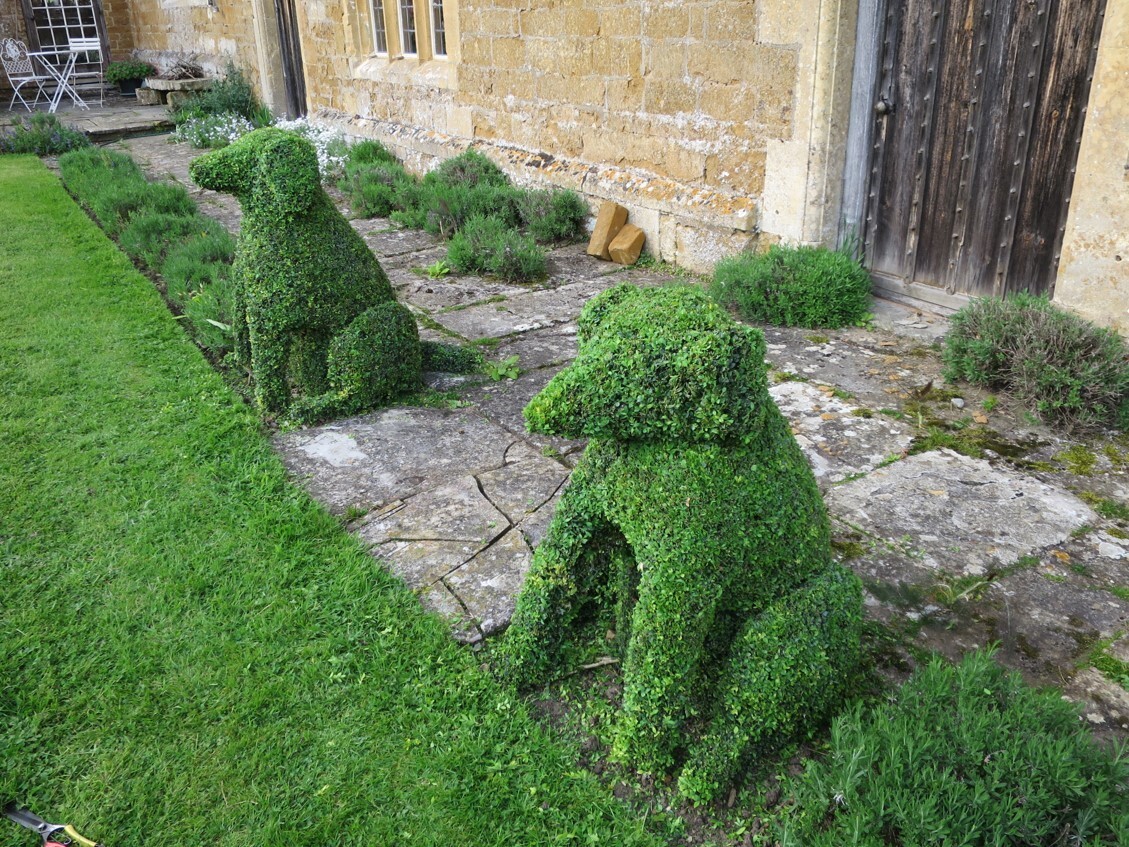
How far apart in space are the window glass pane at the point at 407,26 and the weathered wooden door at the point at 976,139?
702 cm

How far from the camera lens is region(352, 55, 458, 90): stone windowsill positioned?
32.7ft

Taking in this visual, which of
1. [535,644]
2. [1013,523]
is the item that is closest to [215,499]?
[535,644]

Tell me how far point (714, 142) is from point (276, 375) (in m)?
3.95

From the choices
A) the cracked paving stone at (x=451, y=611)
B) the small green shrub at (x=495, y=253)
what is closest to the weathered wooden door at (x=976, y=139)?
the small green shrub at (x=495, y=253)

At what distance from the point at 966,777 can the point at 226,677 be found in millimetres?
2160

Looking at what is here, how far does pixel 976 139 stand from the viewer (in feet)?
17.5

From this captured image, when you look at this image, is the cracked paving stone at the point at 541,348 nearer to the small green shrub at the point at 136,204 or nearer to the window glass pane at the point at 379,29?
the small green shrub at the point at 136,204

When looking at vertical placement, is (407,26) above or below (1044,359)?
above

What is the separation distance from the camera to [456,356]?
16.6ft

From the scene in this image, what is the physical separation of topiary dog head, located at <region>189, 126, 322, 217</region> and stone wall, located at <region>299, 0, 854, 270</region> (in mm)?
3444

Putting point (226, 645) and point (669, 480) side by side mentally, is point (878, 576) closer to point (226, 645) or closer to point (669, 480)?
point (669, 480)

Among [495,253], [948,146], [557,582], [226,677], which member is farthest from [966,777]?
[495,253]

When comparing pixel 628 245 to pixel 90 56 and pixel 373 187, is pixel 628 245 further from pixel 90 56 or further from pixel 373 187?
pixel 90 56

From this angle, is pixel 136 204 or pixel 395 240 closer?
pixel 395 240
